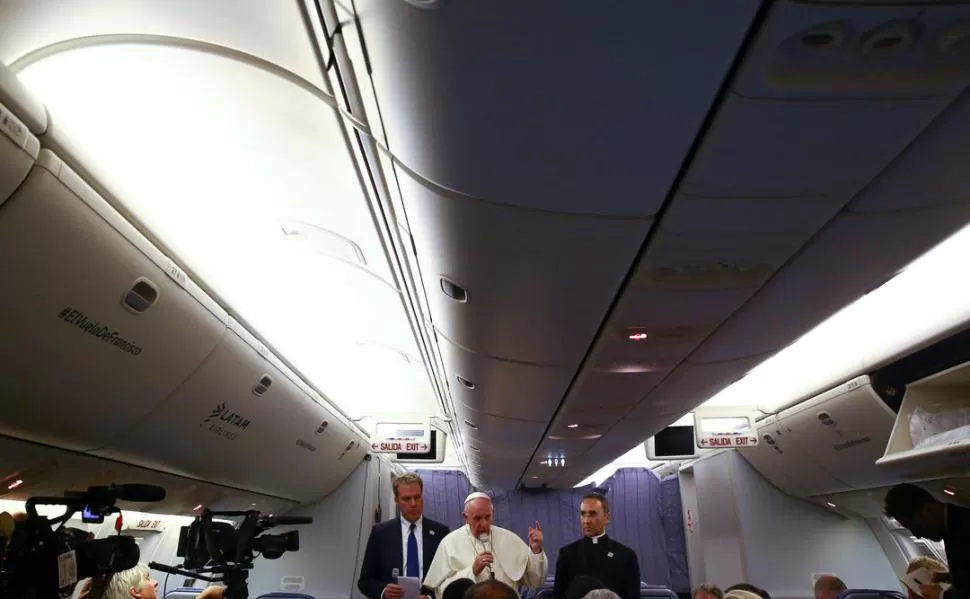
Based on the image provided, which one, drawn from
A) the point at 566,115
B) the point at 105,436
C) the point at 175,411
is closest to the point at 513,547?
the point at 175,411

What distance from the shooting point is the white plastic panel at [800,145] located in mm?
1481

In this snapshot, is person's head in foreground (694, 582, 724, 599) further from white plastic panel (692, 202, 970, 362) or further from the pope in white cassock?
white plastic panel (692, 202, 970, 362)

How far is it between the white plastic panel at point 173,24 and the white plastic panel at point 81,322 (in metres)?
0.63

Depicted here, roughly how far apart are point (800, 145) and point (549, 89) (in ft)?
2.32

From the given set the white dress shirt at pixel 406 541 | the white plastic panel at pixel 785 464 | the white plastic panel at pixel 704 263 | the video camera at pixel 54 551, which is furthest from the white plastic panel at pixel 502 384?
the white plastic panel at pixel 785 464

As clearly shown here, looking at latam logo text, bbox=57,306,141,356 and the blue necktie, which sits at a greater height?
latam logo text, bbox=57,306,141,356

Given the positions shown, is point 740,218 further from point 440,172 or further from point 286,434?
point 286,434

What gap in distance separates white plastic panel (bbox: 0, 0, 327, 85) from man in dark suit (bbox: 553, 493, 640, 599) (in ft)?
12.5

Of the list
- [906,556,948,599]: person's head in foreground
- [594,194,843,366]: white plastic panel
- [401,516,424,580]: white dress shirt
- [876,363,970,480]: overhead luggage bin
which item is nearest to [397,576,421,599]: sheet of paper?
[401,516,424,580]: white dress shirt

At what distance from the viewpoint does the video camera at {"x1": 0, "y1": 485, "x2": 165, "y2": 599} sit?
2.33 m

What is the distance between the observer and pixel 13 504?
18.0 ft

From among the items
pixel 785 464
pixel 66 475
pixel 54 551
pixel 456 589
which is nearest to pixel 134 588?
pixel 66 475

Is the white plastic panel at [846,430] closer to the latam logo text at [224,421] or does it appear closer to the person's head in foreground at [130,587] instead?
the latam logo text at [224,421]

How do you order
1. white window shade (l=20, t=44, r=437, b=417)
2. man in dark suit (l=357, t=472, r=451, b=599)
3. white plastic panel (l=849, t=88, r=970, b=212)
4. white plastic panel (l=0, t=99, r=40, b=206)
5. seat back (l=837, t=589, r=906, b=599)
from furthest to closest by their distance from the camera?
1. seat back (l=837, t=589, r=906, b=599)
2. man in dark suit (l=357, t=472, r=451, b=599)
3. white window shade (l=20, t=44, r=437, b=417)
4. white plastic panel (l=0, t=99, r=40, b=206)
5. white plastic panel (l=849, t=88, r=970, b=212)
